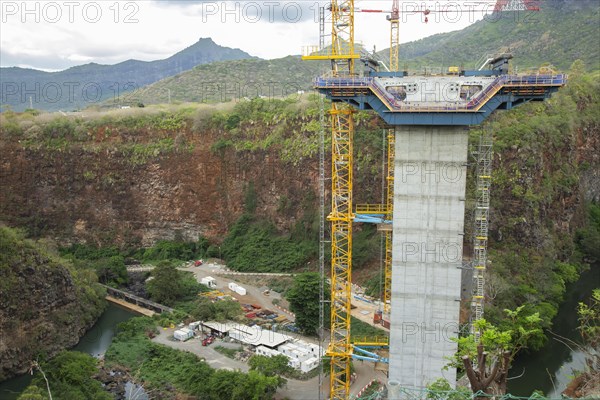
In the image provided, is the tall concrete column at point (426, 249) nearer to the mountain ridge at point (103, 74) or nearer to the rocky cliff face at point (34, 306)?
the rocky cliff face at point (34, 306)

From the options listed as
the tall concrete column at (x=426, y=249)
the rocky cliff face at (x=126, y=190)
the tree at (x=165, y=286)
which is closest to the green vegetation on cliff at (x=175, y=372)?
the tree at (x=165, y=286)

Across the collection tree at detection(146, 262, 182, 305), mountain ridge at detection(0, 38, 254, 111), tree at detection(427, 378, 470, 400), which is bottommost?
tree at detection(146, 262, 182, 305)

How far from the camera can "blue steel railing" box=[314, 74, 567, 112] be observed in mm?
17984

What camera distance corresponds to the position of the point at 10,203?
166 ft

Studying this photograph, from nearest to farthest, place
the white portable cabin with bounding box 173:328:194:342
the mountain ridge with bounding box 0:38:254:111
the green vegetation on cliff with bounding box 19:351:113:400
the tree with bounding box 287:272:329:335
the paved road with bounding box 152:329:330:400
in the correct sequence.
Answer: the green vegetation on cliff with bounding box 19:351:113:400
the paved road with bounding box 152:329:330:400
the tree with bounding box 287:272:329:335
the white portable cabin with bounding box 173:328:194:342
the mountain ridge with bounding box 0:38:254:111

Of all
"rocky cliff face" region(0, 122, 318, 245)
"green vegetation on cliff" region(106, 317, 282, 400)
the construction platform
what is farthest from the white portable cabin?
the construction platform

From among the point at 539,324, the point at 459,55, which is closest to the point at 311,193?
the point at 539,324

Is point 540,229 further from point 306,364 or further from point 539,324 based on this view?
point 306,364

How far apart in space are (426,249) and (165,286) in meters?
23.3

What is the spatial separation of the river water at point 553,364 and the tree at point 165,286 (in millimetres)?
22130

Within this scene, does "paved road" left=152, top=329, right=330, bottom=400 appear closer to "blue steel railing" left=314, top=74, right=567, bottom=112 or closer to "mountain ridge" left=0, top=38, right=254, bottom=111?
"blue steel railing" left=314, top=74, right=567, bottom=112

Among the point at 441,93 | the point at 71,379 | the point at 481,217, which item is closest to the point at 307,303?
the point at 71,379

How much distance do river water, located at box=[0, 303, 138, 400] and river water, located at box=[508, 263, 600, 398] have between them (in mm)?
23160

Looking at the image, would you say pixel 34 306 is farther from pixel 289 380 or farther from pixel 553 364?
pixel 553 364
